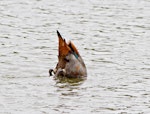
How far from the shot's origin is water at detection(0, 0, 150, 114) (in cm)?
1078

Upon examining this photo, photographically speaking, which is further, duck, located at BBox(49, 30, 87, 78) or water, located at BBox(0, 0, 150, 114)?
duck, located at BBox(49, 30, 87, 78)

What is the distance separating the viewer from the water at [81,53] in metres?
10.8

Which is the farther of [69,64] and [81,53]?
[81,53]

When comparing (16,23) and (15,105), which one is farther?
(16,23)

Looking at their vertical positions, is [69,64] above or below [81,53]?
above

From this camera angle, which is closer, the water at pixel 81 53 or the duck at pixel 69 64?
the water at pixel 81 53

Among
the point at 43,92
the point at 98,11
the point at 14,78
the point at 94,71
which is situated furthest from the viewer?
the point at 98,11

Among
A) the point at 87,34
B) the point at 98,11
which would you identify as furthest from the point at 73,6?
the point at 87,34

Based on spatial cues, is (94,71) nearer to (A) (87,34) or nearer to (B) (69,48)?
(B) (69,48)

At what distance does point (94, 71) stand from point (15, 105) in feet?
11.6

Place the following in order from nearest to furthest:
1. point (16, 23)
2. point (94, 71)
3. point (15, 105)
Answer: point (15, 105) → point (94, 71) → point (16, 23)

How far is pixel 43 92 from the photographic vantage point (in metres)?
11.5

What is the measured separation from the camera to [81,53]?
1528 cm

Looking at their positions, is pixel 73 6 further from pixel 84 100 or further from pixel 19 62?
pixel 84 100
